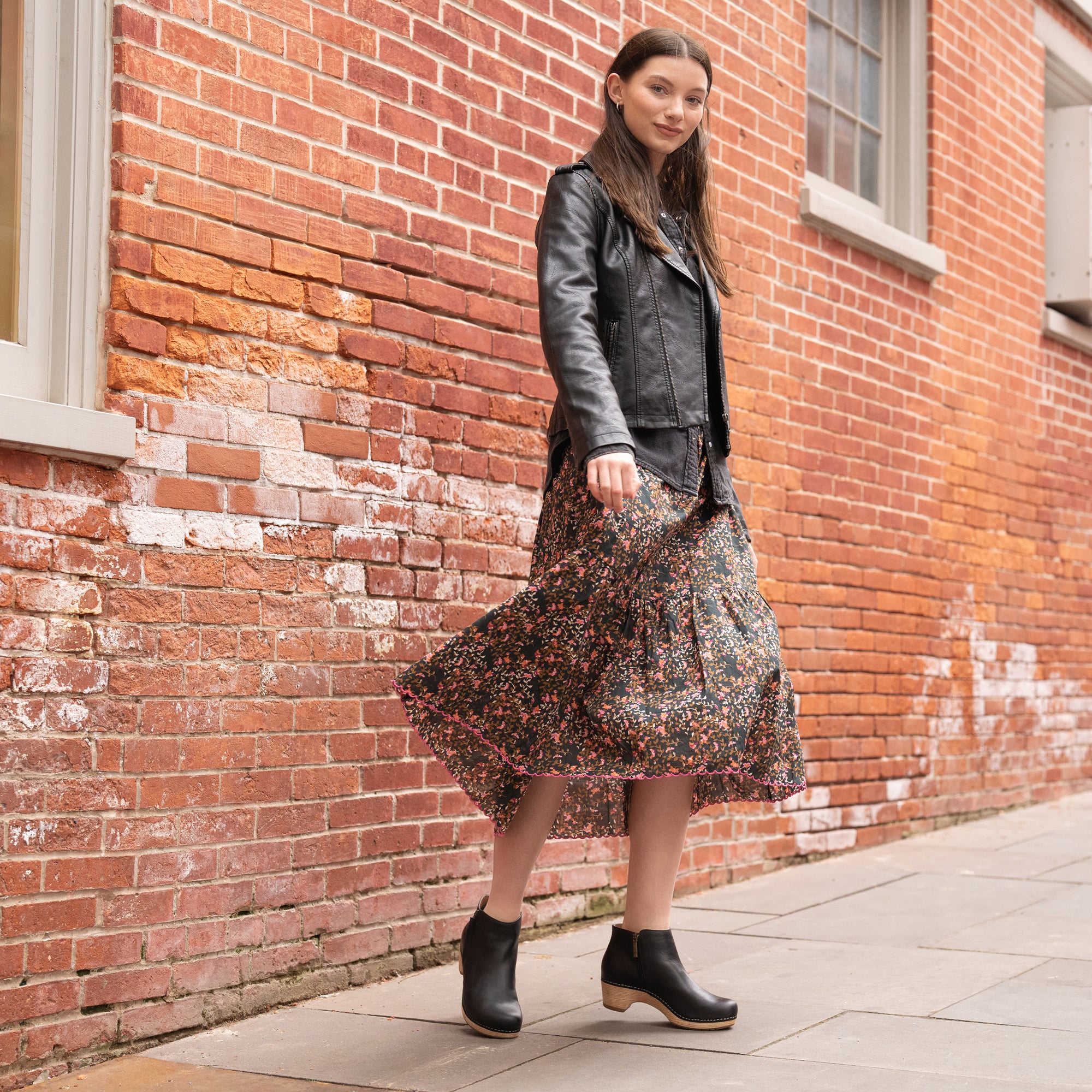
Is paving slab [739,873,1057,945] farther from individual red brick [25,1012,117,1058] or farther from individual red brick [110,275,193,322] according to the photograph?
individual red brick [110,275,193,322]

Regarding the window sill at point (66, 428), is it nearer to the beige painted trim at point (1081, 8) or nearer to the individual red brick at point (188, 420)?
the individual red brick at point (188, 420)

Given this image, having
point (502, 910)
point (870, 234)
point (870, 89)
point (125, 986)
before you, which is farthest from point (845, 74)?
point (125, 986)

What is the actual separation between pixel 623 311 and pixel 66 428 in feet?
3.60

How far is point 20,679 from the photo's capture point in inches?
109

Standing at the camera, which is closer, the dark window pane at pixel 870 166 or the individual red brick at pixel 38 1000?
the individual red brick at pixel 38 1000

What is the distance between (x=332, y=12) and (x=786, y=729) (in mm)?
1951

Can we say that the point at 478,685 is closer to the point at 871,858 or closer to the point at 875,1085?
the point at 875,1085

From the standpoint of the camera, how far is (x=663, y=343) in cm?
303

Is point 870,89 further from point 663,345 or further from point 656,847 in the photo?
point 656,847

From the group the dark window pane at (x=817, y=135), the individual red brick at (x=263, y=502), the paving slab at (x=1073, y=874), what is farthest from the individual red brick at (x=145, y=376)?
the dark window pane at (x=817, y=135)

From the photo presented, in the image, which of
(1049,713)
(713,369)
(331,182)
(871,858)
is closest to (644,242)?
(713,369)

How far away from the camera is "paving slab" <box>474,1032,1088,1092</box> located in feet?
8.59

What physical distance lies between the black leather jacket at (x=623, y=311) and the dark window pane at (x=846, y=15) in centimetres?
351

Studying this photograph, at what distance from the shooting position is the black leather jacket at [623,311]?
115 inches
